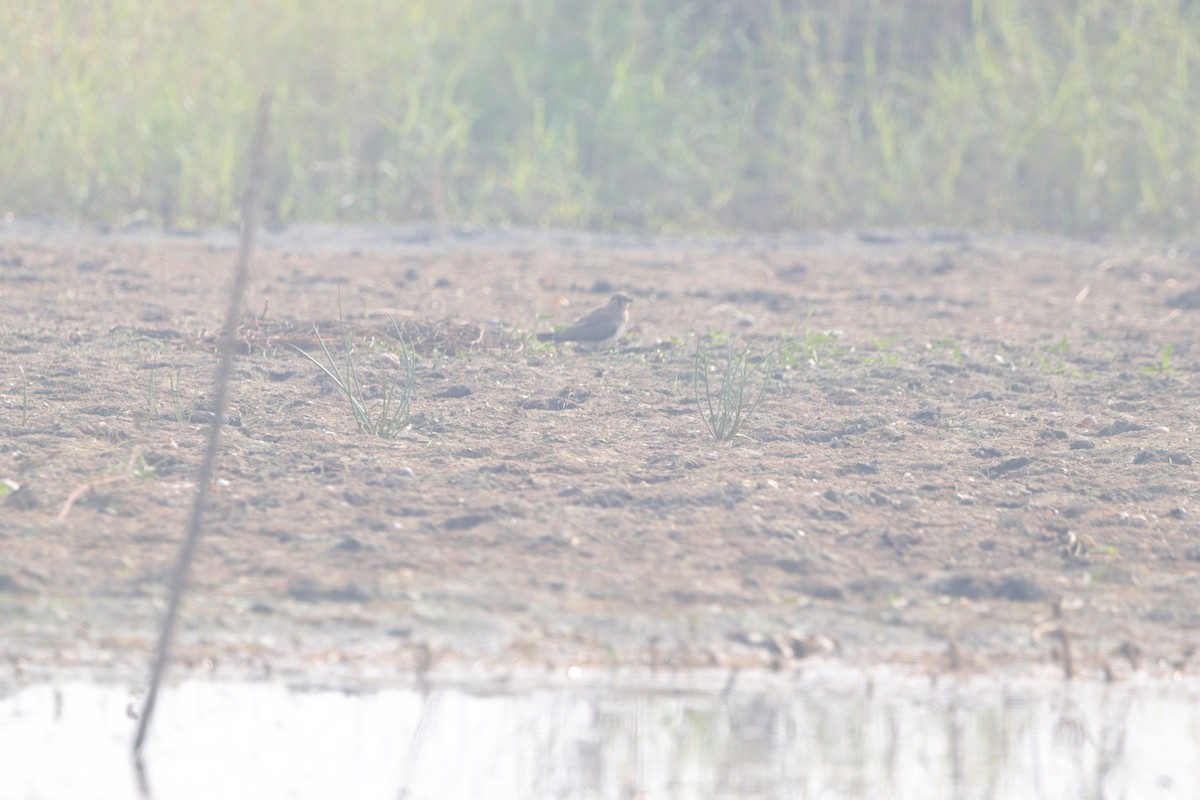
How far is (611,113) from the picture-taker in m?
10.3

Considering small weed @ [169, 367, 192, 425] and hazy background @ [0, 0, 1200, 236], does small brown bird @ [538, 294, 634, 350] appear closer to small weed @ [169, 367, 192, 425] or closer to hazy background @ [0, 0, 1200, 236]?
small weed @ [169, 367, 192, 425]

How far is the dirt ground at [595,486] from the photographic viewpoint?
3.62m

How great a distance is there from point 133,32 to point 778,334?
17.4ft

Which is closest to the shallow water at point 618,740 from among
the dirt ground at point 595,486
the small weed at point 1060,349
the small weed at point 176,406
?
the dirt ground at point 595,486

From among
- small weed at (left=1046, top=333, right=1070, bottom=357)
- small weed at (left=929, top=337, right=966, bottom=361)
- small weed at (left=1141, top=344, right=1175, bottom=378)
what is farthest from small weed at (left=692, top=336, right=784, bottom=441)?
small weed at (left=1141, top=344, right=1175, bottom=378)

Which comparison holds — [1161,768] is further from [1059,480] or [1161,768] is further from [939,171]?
[939,171]

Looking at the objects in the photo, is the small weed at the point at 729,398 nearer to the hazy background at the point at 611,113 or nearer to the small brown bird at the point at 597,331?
the small brown bird at the point at 597,331

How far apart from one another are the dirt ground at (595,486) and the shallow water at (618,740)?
130 millimetres

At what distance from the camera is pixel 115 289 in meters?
7.14

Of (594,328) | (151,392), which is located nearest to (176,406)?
(151,392)

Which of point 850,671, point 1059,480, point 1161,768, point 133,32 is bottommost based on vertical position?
point 1161,768

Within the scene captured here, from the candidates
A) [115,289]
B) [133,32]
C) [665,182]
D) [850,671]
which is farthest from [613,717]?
[133,32]

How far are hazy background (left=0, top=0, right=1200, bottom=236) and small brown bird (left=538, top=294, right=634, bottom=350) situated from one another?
3216mm

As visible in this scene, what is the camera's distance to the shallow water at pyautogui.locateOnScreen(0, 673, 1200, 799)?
9.68 feet
